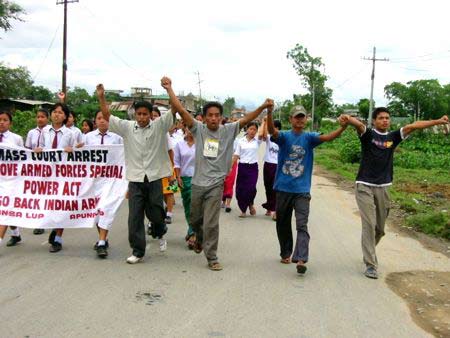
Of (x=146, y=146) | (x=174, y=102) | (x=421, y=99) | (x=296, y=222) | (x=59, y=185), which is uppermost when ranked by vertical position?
(x=421, y=99)

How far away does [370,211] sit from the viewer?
575 centimetres

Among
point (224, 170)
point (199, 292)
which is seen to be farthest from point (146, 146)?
point (199, 292)

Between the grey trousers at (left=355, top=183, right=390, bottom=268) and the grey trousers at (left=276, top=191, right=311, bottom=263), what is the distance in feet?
2.07

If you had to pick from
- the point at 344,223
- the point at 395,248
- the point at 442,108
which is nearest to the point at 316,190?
the point at 344,223

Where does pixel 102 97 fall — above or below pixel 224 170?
above

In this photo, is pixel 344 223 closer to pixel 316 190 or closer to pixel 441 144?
pixel 316 190

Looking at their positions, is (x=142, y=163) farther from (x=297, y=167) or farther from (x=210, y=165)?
(x=297, y=167)

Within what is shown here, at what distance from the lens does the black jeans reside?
5.85 meters

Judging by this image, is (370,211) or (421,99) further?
(421,99)

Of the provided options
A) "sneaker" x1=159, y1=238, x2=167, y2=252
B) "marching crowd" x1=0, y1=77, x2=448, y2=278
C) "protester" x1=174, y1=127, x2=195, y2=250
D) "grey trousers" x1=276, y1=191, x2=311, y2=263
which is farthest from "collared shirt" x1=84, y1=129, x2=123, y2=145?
"grey trousers" x1=276, y1=191, x2=311, y2=263

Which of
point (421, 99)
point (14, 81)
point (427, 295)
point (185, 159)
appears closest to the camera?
point (427, 295)

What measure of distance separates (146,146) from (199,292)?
1.91 meters

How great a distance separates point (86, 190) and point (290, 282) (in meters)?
2.91

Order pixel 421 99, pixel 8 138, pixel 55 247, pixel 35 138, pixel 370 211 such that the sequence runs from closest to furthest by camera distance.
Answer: pixel 370 211, pixel 55 247, pixel 8 138, pixel 35 138, pixel 421 99
